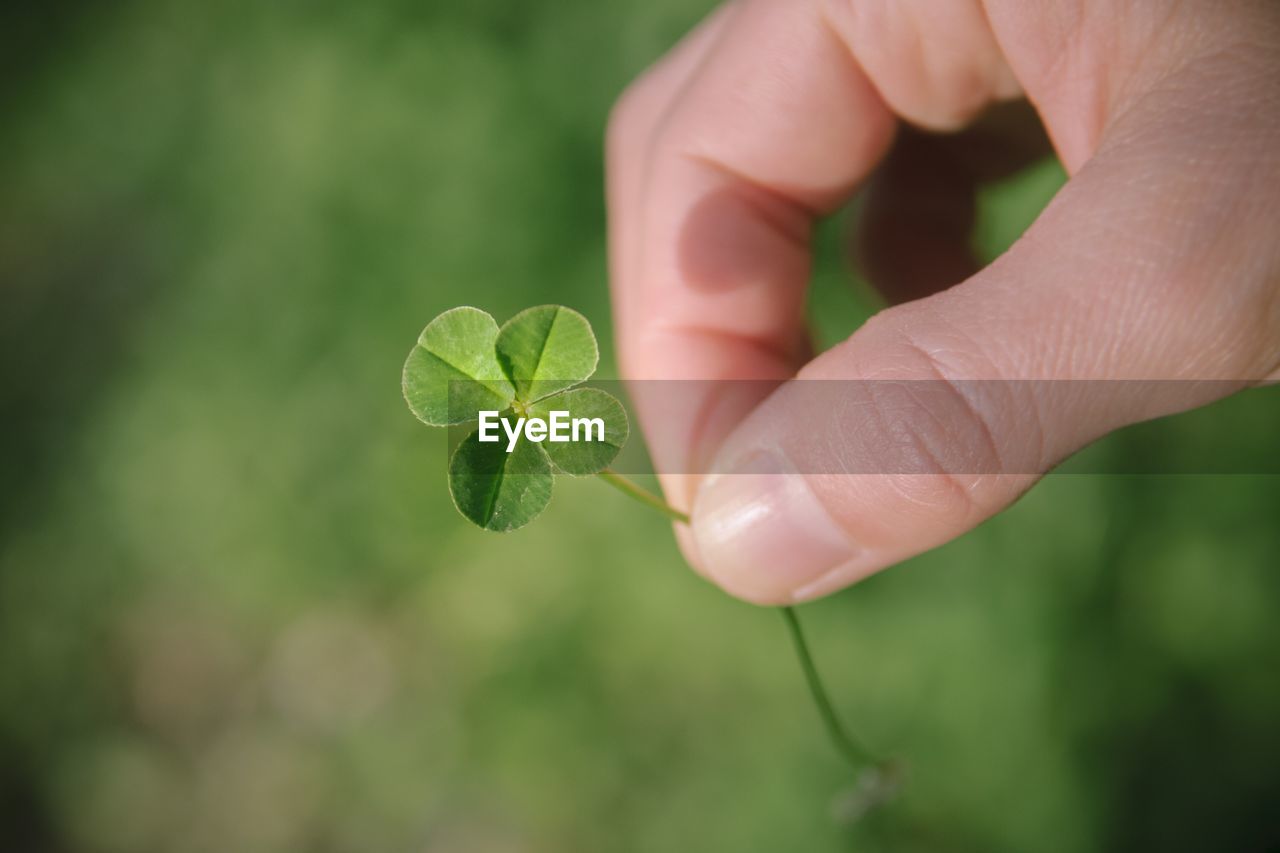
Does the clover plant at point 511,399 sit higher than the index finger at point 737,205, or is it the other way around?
the index finger at point 737,205

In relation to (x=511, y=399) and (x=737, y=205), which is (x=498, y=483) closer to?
(x=511, y=399)

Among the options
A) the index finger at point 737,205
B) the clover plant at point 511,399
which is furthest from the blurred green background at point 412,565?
the clover plant at point 511,399

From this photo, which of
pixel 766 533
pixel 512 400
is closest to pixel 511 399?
pixel 512 400

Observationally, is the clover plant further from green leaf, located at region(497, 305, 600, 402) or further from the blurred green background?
the blurred green background

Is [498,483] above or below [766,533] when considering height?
above

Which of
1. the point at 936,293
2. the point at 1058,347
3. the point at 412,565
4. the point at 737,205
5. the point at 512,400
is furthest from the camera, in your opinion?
the point at 412,565

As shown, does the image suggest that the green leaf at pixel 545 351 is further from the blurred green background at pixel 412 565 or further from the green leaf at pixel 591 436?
the blurred green background at pixel 412 565
